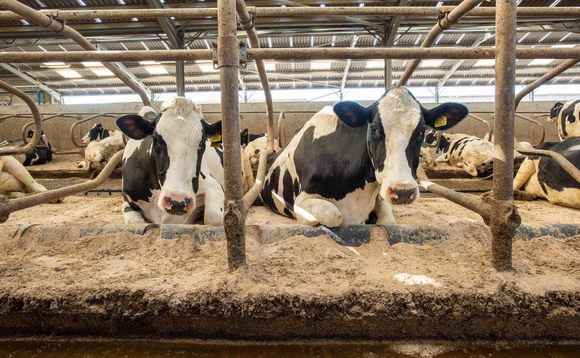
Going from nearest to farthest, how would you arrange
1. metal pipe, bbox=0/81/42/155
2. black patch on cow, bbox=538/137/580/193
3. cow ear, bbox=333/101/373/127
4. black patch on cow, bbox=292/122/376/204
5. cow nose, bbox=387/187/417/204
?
cow nose, bbox=387/187/417/204 < cow ear, bbox=333/101/373/127 < black patch on cow, bbox=292/122/376/204 < metal pipe, bbox=0/81/42/155 < black patch on cow, bbox=538/137/580/193

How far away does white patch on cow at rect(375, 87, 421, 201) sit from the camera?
206 centimetres

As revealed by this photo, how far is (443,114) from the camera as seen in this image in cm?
246

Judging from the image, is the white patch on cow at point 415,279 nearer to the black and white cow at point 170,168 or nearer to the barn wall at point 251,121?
the black and white cow at point 170,168

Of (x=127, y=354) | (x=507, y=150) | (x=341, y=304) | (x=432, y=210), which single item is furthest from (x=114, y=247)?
(x=432, y=210)

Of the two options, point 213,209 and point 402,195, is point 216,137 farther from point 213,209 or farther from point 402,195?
point 402,195

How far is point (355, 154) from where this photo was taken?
2.63 meters

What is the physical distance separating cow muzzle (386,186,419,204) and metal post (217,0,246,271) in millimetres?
843

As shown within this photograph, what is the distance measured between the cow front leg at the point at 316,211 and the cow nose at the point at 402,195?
50cm

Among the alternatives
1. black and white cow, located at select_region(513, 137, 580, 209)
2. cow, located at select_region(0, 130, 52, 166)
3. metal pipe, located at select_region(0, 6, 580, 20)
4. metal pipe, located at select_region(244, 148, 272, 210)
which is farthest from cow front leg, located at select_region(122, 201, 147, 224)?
cow, located at select_region(0, 130, 52, 166)

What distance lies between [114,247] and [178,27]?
10.2m

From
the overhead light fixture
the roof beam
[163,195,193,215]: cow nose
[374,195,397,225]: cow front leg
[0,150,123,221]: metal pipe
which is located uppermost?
the overhead light fixture

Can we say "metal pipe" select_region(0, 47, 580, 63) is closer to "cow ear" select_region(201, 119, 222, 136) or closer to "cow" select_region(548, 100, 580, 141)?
"cow ear" select_region(201, 119, 222, 136)

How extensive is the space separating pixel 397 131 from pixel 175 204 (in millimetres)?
1384

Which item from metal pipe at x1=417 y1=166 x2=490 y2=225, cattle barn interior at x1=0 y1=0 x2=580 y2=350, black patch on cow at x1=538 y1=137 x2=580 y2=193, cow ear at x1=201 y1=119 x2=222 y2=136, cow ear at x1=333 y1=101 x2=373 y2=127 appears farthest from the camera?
black patch on cow at x1=538 y1=137 x2=580 y2=193
